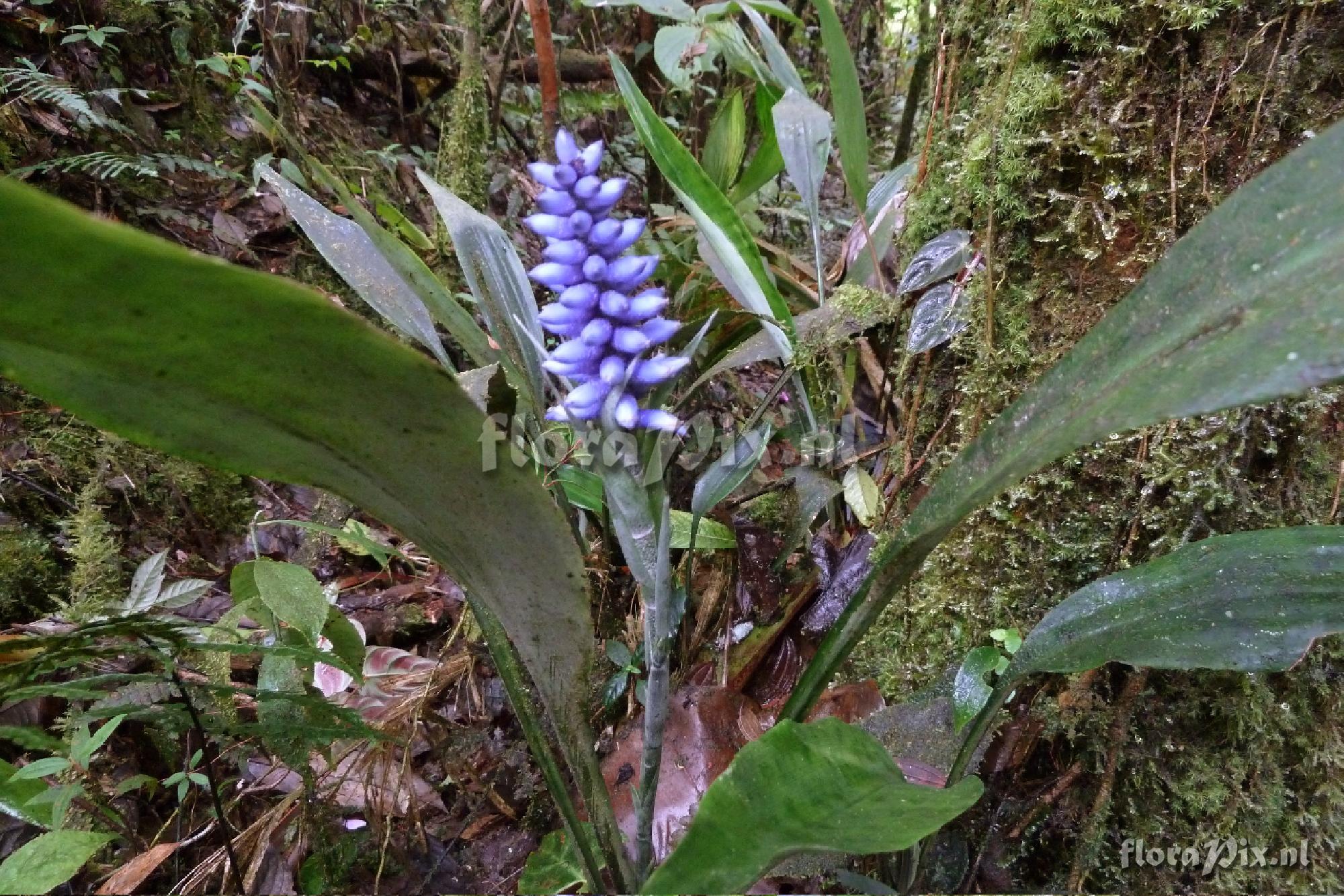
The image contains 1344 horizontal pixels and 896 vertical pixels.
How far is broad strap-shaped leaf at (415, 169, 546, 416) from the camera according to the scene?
967 millimetres

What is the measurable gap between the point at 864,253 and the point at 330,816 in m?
1.32

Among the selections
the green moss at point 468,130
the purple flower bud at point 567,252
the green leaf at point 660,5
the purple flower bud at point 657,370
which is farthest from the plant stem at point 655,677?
the green moss at point 468,130

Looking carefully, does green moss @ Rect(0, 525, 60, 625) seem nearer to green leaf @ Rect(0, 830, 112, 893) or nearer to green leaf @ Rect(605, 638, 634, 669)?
green leaf @ Rect(0, 830, 112, 893)

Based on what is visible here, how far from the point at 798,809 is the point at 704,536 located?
66 centimetres

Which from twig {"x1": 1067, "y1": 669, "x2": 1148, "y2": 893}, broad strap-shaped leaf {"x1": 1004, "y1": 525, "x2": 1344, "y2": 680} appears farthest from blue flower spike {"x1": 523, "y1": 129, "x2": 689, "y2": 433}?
twig {"x1": 1067, "y1": 669, "x2": 1148, "y2": 893}

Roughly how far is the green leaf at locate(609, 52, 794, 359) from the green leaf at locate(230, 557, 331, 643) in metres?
0.73

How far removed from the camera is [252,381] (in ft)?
1.38

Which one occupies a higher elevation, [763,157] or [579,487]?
[763,157]

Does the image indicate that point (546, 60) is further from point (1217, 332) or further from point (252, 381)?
point (1217, 332)

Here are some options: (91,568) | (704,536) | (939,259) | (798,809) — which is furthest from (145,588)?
(939,259)

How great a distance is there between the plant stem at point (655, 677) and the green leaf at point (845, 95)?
74 centimetres

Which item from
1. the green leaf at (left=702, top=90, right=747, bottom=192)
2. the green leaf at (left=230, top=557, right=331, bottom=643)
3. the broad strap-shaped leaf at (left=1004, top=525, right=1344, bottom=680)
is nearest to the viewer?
the broad strap-shaped leaf at (left=1004, top=525, right=1344, bottom=680)

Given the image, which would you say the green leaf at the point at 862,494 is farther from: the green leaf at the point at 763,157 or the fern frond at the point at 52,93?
the fern frond at the point at 52,93

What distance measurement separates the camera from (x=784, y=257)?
5.87 ft
